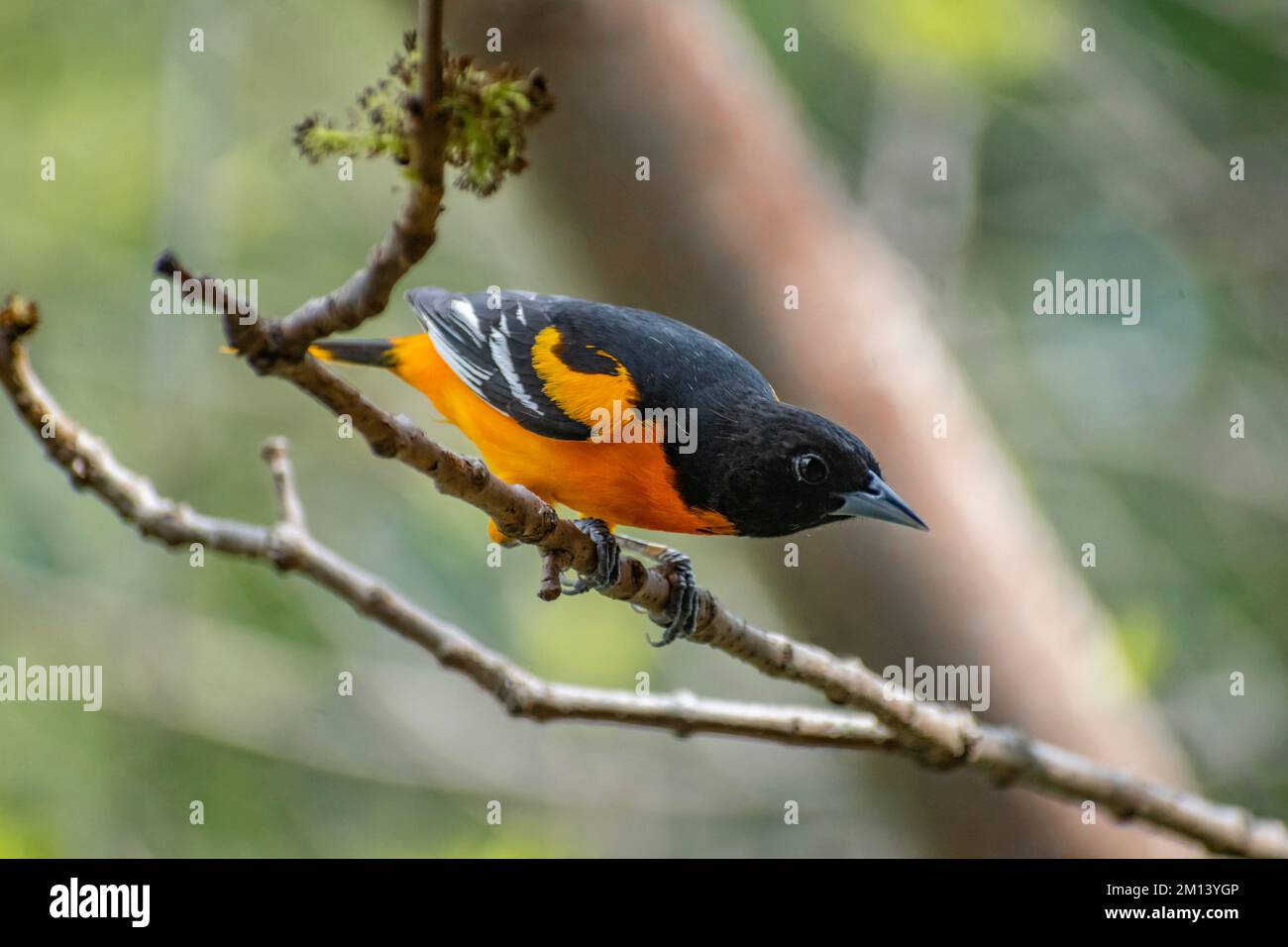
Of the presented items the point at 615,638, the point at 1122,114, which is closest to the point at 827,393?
the point at 615,638

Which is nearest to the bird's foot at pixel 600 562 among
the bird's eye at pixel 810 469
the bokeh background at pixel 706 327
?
the bird's eye at pixel 810 469

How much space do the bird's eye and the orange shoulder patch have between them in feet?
1.59

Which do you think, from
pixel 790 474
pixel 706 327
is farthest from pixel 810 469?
pixel 706 327

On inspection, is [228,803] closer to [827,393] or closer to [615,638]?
[615,638]

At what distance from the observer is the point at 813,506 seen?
2143 mm

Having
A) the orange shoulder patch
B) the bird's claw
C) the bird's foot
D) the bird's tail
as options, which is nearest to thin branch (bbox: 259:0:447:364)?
the bird's foot

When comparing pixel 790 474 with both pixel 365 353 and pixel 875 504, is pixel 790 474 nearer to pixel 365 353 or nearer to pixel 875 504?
pixel 875 504

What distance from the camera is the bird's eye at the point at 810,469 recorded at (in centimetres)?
208

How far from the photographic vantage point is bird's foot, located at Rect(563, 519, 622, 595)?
7.50ft

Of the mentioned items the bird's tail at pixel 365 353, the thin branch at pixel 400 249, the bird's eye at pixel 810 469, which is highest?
the bird's tail at pixel 365 353

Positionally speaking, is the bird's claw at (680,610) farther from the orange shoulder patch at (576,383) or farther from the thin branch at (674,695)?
the orange shoulder patch at (576,383)

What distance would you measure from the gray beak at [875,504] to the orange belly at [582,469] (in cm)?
37

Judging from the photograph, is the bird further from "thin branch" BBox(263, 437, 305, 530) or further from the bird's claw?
"thin branch" BBox(263, 437, 305, 530)

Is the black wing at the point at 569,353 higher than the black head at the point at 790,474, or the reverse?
the black wing at the point at 569,353
